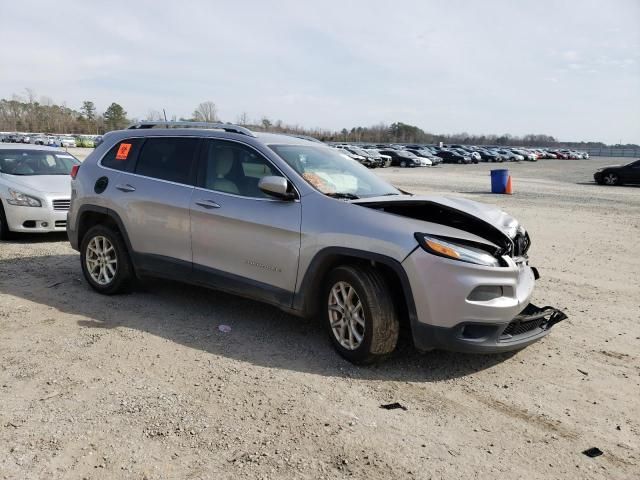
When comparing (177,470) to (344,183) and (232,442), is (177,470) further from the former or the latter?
(344,183)

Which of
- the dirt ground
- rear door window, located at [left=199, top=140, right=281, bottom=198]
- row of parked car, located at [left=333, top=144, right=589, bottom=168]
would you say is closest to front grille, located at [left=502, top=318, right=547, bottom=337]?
the dirt ground

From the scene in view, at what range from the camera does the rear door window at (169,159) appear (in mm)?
5211

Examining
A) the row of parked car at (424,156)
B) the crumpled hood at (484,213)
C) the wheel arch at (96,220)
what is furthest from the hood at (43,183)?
the row of parked car at (424,156)

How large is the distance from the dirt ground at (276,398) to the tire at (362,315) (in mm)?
175

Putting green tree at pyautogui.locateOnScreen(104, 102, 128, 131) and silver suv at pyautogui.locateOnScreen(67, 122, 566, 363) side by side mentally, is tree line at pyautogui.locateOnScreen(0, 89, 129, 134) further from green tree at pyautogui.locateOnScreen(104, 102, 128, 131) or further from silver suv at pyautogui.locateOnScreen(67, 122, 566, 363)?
silver suv at pyautogui.locateOnScreen(67, 122, 566, 363)

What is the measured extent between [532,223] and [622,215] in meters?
3.45

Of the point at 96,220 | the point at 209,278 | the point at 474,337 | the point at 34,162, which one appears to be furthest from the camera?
the point at 34,162

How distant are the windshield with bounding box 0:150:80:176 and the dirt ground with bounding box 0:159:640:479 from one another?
425 cm

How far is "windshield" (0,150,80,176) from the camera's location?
9.31m

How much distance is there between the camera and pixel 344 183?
4766 mm

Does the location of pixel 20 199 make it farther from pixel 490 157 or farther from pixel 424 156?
pixel 490 157

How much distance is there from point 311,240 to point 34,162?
7.52 m

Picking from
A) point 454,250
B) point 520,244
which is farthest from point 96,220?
point 520,244

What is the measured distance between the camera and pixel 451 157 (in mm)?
56656
